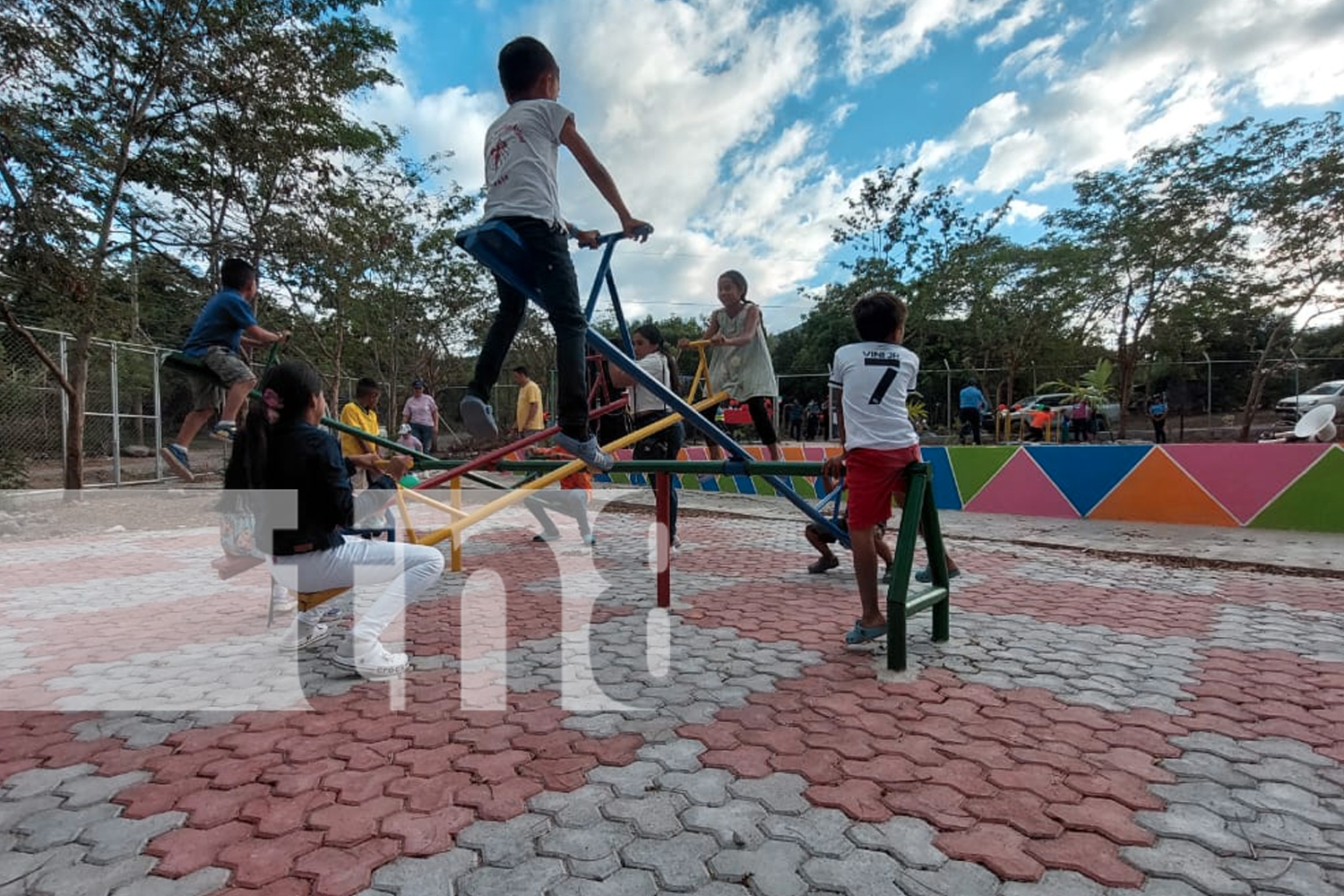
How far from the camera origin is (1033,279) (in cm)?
2152

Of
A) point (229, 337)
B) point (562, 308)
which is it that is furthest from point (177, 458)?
point (562, 308)

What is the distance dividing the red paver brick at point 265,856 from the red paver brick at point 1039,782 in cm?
174

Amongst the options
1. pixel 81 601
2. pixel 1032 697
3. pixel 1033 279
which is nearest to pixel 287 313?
pixel 81 601

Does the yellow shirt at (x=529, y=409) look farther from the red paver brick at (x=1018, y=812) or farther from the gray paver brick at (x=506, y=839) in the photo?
the red paver brick at (x=1018, y=812)

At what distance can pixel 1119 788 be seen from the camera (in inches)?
71.8

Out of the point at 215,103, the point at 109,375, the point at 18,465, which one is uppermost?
the point at 215,103

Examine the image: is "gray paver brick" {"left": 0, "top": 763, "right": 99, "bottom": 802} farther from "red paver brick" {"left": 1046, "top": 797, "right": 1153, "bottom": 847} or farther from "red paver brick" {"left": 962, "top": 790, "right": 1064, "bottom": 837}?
"red paver brick" {"left": 1046, "top": 797, "right": 1153, "bottom": 847}

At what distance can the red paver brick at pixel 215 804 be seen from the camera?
5.79ft

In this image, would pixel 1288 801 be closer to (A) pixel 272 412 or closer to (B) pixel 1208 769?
(B) pixel 1208 769

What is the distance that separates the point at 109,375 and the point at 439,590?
931 centimetres

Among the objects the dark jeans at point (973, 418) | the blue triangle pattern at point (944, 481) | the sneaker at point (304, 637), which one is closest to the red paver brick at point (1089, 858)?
the sneaker at point (304, 637)

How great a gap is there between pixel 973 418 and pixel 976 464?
25.4 ft

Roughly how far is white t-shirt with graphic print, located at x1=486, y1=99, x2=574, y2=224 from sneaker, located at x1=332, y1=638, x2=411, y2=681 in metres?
1.80

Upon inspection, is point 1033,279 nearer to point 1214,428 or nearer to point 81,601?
point 1214,428
